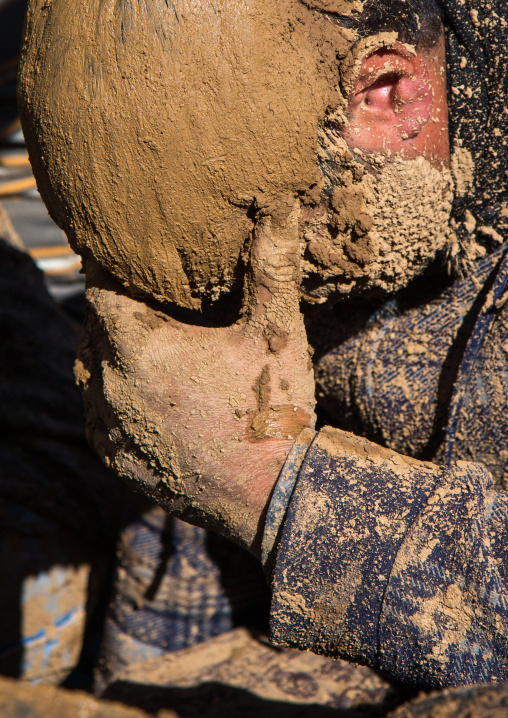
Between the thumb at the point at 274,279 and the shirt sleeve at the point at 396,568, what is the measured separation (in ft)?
0.60

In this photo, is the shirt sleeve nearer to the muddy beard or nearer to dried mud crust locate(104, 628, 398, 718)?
the muddy beard

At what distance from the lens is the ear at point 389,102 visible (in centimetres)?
82

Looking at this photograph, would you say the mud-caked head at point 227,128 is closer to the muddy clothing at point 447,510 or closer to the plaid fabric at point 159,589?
the muddy clothing at point 447,510

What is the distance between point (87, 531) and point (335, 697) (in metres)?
0.94

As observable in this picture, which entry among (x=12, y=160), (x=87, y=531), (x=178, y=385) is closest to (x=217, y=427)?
(x=178, y=385)

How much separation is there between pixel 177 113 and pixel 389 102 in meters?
0.30

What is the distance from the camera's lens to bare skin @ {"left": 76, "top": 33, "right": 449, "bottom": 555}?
0.85m

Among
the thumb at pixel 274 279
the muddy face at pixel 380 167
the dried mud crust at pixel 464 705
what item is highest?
the muddy face at pixel 380 167

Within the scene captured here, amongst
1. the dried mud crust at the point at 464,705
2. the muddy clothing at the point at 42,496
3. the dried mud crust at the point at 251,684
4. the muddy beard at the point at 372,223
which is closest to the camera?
the dried mud crust at the point at 464,705

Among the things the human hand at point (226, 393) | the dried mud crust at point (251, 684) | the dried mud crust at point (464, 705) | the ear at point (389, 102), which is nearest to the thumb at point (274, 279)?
the human hand at point (226, 393)

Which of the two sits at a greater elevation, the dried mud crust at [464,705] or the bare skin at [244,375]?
the bare skin at [244,375]

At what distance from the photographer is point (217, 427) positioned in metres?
0.87

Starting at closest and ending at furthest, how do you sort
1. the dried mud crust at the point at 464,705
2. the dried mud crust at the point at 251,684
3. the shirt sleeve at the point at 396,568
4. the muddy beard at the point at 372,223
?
the dried mud crust at the point at 464,705
the shirt sleeve at the point at 396,568
the muddy beard at the point at 372,223
the dried mud crust at the point at 251,684

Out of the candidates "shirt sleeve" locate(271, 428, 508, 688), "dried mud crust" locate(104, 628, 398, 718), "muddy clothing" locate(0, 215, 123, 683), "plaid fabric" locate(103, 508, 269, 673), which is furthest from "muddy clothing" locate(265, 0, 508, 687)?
"muddy clothing" locate(0, 215, 123, 683)
